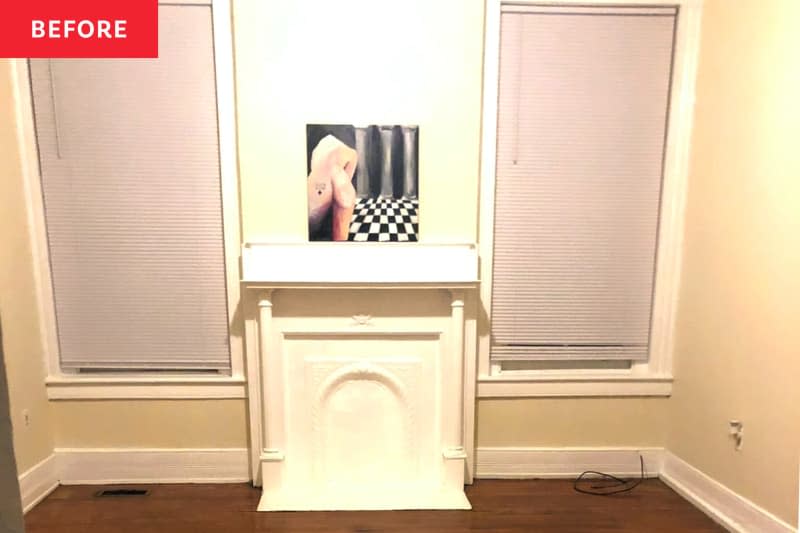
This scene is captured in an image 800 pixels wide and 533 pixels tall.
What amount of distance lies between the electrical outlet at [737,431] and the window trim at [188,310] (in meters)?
2.36

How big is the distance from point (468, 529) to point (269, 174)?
76.1 inches

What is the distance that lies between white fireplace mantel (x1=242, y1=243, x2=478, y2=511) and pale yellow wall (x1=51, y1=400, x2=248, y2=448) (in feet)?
0.80

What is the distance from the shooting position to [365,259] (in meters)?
2.27

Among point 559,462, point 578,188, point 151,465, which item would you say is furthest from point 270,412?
point 578,188

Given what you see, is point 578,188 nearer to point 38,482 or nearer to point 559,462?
point 559,462

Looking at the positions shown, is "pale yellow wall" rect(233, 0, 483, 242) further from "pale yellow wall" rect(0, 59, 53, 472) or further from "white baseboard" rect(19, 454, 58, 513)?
"white baseboard" rect(19, 454, 58, 513)

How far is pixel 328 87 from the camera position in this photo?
7.42 ft

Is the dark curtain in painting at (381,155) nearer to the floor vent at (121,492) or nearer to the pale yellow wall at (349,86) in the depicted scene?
the pale yellow wall at (349,86)

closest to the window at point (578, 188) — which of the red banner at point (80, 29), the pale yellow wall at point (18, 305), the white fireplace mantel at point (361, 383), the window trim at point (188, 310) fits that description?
the white fireplace mantel at point (361, 383)

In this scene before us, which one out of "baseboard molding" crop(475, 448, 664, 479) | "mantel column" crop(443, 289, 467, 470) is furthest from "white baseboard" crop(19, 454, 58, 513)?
"baseboard molding" crop(475, 448, 664, 479)

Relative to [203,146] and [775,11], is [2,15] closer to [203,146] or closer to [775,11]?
[203,146]

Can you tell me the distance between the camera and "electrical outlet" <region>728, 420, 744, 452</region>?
2.08m

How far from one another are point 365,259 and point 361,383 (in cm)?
63

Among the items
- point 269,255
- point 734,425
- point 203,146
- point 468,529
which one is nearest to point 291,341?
point 269,255
